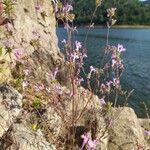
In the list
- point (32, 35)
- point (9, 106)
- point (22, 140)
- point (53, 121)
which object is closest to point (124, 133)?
point (53, 121)

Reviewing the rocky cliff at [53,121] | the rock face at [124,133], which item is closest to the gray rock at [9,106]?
the rocky cliff at [53,121]

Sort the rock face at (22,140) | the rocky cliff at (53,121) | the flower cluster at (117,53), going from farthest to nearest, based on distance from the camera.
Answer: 1. the flower cluster at (117,53)
2. the rocky cliff at (53,121)
3. the rock face at (22,140)

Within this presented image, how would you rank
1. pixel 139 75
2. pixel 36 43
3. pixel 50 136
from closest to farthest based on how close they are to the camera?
pixel 50 136 → pixel 36 43 → pixel 139 75

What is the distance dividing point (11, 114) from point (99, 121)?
1.98 metres

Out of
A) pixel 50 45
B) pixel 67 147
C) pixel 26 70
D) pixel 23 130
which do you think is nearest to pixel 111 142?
pixel 67 147

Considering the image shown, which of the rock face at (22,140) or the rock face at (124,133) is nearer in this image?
the rock face at (22,140)

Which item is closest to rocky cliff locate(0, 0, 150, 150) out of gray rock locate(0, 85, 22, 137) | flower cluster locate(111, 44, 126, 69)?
gray rock locate(0, 85, 22, 137)

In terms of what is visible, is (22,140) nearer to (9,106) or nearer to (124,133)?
(9,106)

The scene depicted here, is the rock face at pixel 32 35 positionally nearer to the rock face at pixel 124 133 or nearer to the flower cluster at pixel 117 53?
the rock face at pixel 124 133

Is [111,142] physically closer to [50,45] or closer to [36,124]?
[36,124]

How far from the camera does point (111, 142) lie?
31.5 ft

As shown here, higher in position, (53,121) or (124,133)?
(53,121)

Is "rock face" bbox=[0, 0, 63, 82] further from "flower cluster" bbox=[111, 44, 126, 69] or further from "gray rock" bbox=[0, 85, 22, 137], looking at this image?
"flower cluster" bbox=[111, 44, 126, 69]

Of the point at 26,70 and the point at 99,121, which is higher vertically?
the point at 26,70
